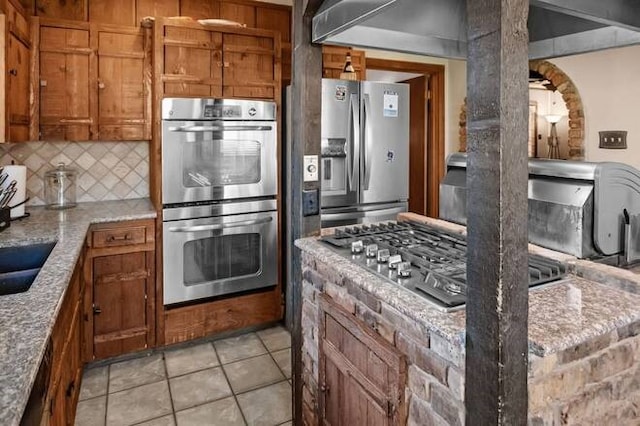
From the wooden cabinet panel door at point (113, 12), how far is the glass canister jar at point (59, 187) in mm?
1106

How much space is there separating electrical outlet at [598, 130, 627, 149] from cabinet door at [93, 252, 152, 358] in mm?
3607

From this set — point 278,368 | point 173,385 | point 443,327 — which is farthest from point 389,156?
point 443,327

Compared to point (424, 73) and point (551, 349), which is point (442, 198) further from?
point (424, 73)

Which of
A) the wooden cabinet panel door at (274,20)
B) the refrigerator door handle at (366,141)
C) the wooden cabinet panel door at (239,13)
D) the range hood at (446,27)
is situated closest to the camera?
the range hood at (446,27)

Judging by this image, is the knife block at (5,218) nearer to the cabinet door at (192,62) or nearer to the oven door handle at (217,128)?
the oven door handle at (217,128)

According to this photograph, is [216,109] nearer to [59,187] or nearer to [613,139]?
[59,187]

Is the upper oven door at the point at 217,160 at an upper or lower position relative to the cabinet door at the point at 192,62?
lower

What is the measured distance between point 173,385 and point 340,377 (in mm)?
1472

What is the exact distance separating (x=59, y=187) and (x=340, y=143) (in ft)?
6.70

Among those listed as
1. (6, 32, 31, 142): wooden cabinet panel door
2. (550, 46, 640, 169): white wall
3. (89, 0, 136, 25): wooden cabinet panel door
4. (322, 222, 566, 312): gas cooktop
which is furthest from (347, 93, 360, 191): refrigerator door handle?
(6, 32, 31, 142): wooden cabinet panel door

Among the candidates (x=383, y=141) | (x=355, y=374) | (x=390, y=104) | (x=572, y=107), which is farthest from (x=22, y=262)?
(x=572, y=107)

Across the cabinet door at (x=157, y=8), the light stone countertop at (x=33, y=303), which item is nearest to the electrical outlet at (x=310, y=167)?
the light stone countertop at (x=33, y=303)

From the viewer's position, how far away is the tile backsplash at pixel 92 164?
312 centimetres

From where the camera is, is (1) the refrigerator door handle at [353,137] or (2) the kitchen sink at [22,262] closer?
(2) the kitchen sink at [22,262]
